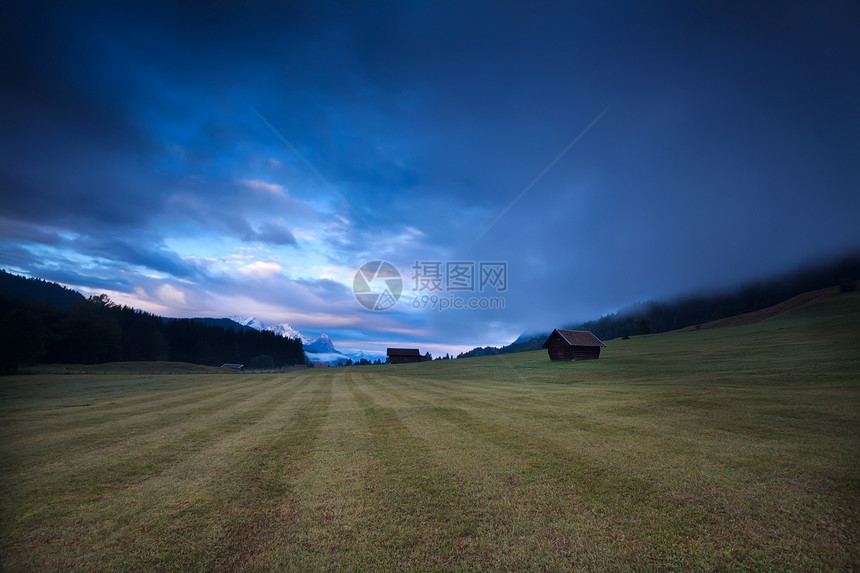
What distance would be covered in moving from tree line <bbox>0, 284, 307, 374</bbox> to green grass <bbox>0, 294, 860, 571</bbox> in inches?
2370

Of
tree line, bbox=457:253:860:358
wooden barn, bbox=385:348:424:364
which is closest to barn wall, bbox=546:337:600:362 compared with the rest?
tree line, bbox=457:253:860:358

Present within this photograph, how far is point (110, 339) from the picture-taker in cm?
8344

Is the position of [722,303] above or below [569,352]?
above

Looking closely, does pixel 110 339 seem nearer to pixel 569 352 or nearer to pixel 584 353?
pixel 569 352

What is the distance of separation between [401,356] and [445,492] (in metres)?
108

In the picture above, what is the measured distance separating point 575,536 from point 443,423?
8161 mm

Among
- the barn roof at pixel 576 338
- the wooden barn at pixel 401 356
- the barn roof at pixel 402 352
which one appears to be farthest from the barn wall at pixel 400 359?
the barn roof at pixel 576 338

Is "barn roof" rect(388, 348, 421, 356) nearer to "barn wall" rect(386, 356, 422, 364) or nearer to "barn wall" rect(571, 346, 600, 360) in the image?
"barn wall" rect(386, 356, 422, 364)

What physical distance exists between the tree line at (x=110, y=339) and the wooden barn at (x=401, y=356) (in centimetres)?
5227

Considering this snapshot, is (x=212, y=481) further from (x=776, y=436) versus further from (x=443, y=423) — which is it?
(x=776, y=436)

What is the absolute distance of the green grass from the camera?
455cm

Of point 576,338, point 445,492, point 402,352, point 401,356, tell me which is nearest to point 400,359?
point 401,356

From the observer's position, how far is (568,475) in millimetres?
7133

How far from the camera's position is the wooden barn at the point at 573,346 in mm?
51094
